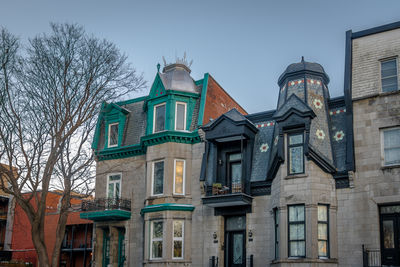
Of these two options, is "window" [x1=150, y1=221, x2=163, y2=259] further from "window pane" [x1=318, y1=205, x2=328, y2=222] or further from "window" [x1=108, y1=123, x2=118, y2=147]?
"window pane" [x1=318, y1=205, x2=328, y2=222]

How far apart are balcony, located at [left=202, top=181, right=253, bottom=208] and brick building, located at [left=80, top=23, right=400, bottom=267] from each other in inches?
2.1

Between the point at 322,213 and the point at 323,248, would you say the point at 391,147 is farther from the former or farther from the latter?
the point at 323,248

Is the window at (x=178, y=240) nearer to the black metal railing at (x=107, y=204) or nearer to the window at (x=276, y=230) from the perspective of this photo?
the black metal railing at (x=107, y=204)

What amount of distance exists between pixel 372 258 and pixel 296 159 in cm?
532

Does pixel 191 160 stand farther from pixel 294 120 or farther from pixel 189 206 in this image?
pixel 294 120

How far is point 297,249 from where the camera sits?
22.1 meters

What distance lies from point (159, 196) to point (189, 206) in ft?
5.70

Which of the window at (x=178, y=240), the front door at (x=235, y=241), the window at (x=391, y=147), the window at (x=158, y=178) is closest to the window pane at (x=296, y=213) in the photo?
the front door at (x=235, y=241)

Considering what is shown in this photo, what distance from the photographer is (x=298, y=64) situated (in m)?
25.7

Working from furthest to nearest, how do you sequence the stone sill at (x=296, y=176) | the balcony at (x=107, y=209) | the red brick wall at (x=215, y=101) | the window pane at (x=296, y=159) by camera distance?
the red brick wall at (x=215, y=101)
the balcony at (x=107, y=209)
the window pane at (x=296, y=159)
the stone sill at (x=296, y=176)

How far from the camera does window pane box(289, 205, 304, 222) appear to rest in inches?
883

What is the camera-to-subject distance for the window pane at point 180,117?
28.4m

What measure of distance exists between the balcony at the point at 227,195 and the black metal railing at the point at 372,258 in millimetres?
5978

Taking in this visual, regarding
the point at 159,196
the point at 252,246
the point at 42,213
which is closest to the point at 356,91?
the point at 252,246
